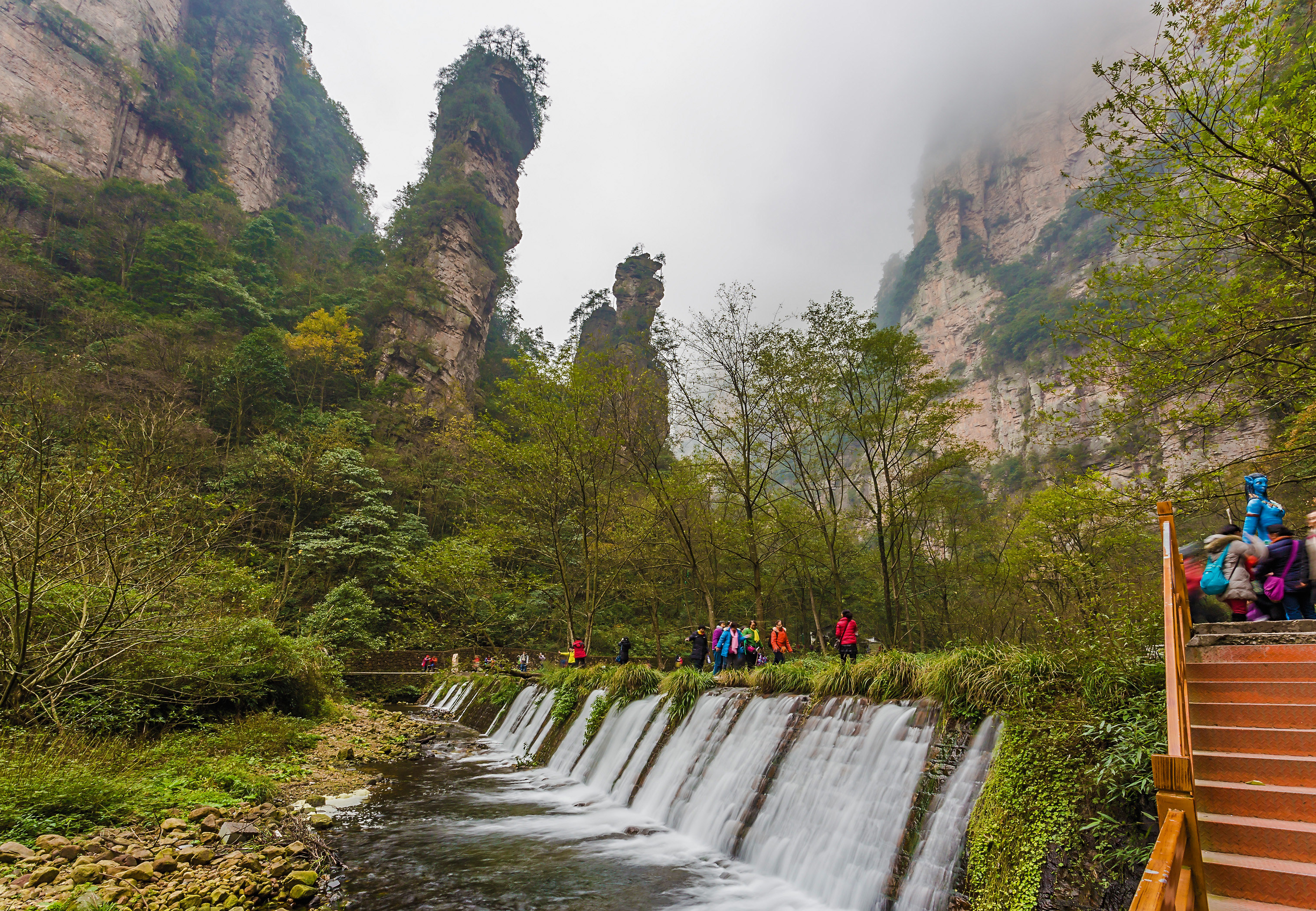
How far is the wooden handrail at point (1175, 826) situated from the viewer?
83.8 inches

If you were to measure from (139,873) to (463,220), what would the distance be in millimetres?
56566

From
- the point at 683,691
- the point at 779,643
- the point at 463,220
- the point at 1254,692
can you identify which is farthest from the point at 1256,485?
the point at 463,220

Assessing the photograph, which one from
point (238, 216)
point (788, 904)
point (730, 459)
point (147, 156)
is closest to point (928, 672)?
point (788, 904)

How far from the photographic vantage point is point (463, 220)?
54.3 metres

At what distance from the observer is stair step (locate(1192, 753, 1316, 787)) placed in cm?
393

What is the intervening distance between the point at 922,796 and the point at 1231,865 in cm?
256

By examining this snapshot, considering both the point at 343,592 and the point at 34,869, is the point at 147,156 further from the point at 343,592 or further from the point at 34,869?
the point at 34,869

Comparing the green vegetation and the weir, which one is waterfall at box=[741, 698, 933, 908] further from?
the green vegetation

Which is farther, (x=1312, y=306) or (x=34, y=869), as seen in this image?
(x=1312, y=306)

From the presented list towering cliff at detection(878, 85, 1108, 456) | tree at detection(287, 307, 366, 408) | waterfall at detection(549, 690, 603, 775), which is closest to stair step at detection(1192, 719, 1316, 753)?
waterfall at detection(549, 690, 603, 775)

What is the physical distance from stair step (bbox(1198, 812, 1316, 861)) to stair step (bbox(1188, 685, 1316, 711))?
1.48m

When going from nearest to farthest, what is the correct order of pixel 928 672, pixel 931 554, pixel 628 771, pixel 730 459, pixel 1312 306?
pixel 928 672
pixel 1312 306
pixel 628 771
pixel 730 459
pixel 931 554

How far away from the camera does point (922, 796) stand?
5637 mm

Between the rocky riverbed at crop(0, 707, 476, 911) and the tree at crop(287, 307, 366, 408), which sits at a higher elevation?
the tree at crop(287, 307, 366, 408)
